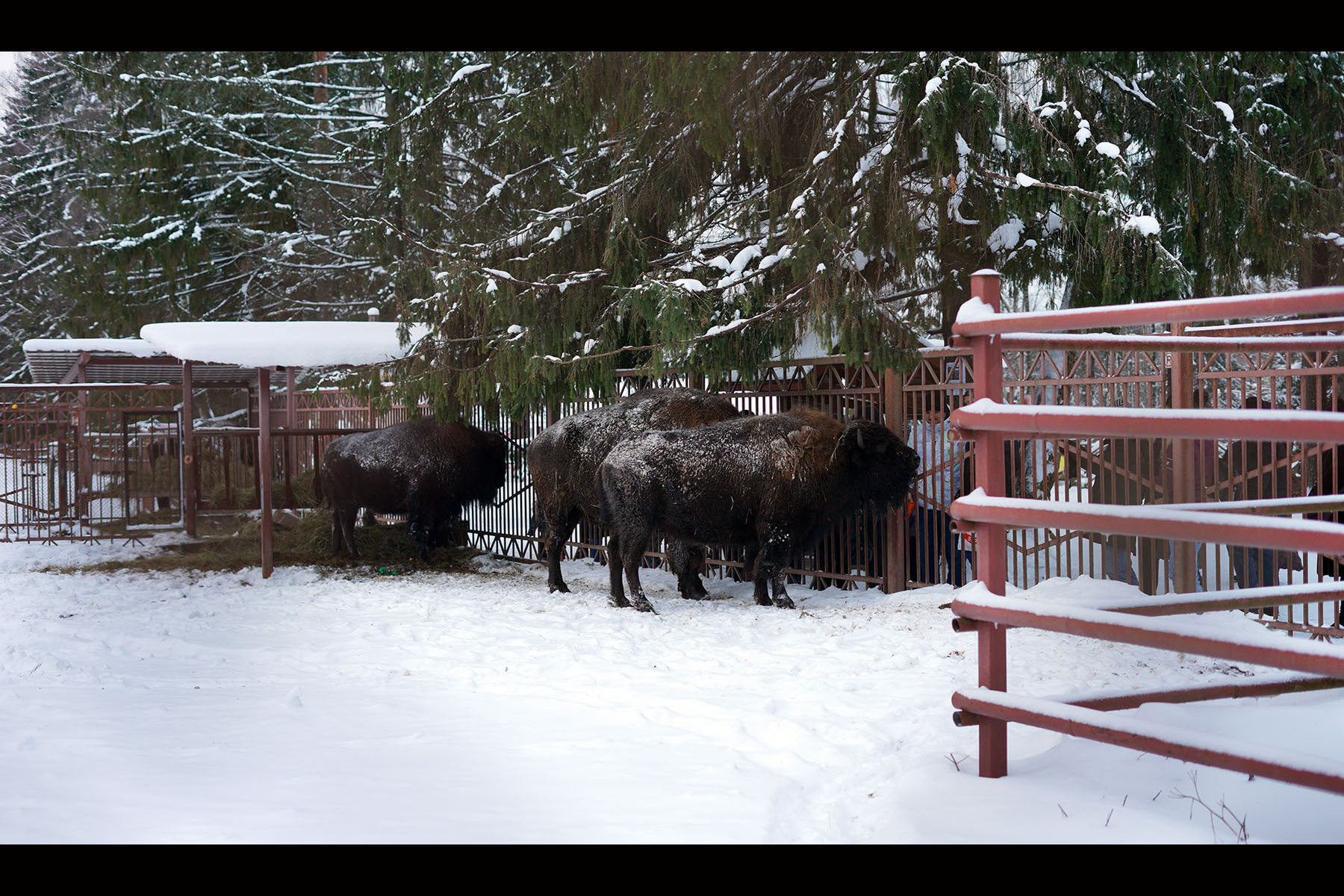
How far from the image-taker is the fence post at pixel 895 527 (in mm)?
9609

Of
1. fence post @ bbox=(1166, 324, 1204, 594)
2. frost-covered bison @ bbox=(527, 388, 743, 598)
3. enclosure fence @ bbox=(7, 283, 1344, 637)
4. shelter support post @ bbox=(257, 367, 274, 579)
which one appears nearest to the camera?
enclosure fence @ bbox=(7, 283, 1344, 637)

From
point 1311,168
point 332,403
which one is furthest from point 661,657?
point 332,403

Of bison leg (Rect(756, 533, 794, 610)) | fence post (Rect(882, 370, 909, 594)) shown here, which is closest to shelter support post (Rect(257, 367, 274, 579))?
bison leg (Rect(756, 533, 794, 610))

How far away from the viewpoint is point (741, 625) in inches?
326

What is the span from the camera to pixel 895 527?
968 centimetres

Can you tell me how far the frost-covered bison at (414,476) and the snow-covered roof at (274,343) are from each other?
1089 mm

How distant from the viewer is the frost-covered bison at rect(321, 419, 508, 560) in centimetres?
1311

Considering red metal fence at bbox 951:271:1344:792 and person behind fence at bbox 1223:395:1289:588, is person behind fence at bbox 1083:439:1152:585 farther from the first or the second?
red metal fence at bbox 951:271:1344:792

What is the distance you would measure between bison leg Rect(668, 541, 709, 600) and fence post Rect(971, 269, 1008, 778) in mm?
6220

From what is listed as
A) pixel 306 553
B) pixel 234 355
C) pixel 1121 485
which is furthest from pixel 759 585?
pixel 306 553

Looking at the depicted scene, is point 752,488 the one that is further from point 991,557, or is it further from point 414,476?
point 991,557

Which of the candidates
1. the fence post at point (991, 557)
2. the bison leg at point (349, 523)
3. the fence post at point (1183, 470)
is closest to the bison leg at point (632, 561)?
the fence post at point (1183, 470)

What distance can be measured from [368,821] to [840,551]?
7135mm

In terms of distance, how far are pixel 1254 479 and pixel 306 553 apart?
10574 mm
